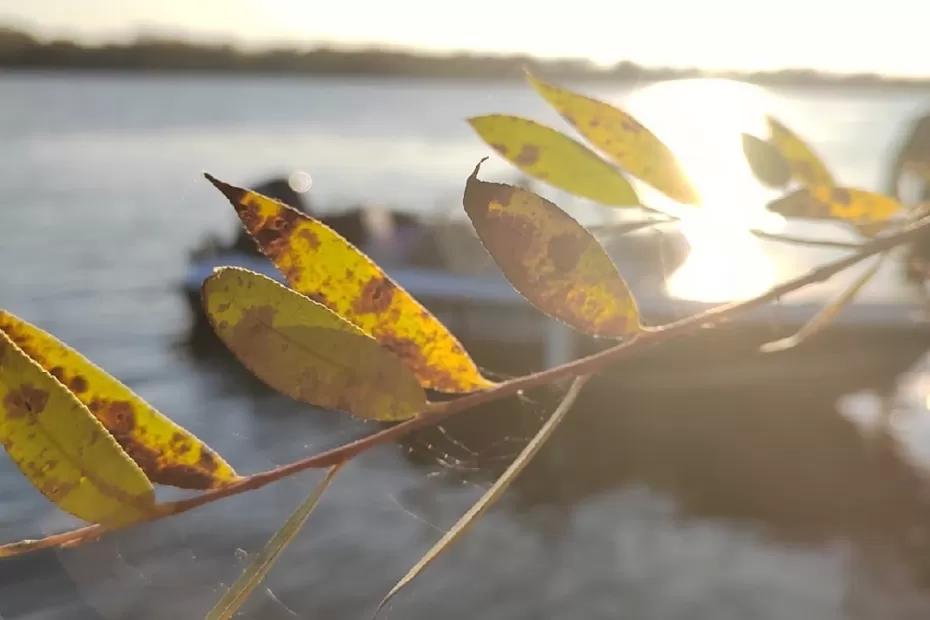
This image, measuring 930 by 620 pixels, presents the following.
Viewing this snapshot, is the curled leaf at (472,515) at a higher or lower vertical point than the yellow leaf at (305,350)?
lower

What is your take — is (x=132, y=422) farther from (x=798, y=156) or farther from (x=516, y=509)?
(x=516, y=509)

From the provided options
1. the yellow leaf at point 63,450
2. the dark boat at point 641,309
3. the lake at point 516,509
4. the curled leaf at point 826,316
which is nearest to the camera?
the yellow leaf at point 63,450

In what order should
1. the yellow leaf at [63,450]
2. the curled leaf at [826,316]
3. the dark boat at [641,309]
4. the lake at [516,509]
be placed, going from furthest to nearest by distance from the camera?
the dark boat at [641,309] → the lake at [516,509] → the curled leaf at [826,316] → the yellow leaf at [63,450]

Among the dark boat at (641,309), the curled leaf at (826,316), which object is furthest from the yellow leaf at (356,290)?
the dark boat at (641,309)

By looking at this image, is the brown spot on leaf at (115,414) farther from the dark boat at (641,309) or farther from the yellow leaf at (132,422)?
the dark boat at (641,309)

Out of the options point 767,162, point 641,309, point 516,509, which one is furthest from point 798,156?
point 516,509

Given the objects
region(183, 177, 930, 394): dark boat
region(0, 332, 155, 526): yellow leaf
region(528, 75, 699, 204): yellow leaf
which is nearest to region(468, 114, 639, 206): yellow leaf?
region(528, 75, 699, 204): yellow leaf

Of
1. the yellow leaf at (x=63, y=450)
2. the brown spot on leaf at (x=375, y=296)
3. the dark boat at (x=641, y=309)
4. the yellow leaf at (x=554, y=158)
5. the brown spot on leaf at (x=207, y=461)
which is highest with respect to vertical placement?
the yellow leaf at (x=554, y=158)
